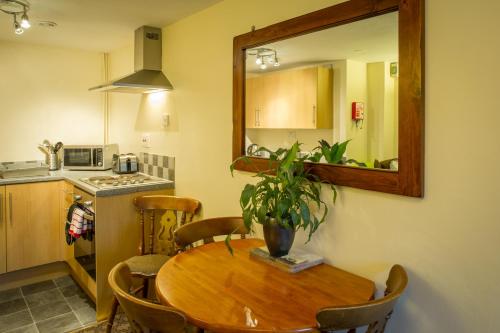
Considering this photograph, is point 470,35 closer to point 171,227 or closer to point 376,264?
point 376,264

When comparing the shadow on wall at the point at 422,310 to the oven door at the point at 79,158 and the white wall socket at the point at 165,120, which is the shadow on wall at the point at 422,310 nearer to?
the white wall socket at the point at 165,120

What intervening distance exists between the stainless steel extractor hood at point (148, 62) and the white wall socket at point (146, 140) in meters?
0.48

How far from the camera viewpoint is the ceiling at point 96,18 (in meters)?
2.43

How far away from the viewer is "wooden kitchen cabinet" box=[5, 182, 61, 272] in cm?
308

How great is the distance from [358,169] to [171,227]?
5.49ft

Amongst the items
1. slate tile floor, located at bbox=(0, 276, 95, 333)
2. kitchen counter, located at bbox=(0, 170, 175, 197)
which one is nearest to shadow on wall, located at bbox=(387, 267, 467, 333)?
kitchen counter, located at bbox=(0, 170, 175, 197)

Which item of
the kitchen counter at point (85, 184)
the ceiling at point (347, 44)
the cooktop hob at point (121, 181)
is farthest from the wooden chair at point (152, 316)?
the cooktop hob at point (121, 181)

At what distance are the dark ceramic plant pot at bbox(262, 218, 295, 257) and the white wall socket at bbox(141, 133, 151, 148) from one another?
194cm

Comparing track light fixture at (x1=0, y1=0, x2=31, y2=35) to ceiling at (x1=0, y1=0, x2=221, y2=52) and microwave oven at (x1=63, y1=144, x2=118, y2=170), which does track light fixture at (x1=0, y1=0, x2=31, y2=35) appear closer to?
ceiling at (x1=0, y1=0, x2=221, y2=52)

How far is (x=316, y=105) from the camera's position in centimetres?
183

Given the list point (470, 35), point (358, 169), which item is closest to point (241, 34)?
point (358, 169)

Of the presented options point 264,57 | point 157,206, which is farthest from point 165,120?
point 264,57

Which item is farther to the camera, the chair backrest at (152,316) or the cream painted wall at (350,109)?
the cream painted wall at (350,109)

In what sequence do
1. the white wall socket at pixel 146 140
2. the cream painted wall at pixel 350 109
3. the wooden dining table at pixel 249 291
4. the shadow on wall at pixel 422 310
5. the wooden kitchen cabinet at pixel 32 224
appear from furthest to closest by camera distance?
the white wall socket at pixel 146 140
the wooden kitchen cabinet at pixel 32 224
the cream painted wall at pixel 350 109
the shadow on wall at pixel 422 310
the wooden dining table at pixel 249 291
